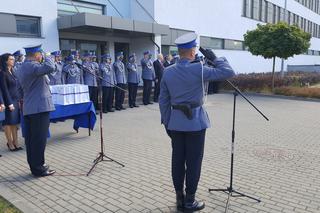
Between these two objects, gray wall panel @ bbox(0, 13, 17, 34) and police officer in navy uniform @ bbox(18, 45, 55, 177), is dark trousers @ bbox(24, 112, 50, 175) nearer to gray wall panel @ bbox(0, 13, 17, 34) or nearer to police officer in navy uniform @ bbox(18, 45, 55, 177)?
police officer in navy uniform @ bbox(18, 45, 55, 177)

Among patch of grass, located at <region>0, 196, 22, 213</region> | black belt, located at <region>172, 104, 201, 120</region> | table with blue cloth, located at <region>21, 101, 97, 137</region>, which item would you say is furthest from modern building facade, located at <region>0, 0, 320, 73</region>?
black belt, located at <region>172, 104, 201, 120</region>

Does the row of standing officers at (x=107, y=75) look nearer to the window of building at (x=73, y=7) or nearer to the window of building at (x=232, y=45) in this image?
the window of building at (x=73, y=7)

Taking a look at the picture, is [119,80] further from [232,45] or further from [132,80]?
[232,45]

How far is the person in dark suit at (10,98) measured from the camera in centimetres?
654

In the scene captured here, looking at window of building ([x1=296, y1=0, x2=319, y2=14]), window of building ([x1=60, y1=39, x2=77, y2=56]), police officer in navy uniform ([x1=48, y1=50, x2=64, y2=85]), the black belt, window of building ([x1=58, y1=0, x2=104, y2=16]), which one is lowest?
the black belt

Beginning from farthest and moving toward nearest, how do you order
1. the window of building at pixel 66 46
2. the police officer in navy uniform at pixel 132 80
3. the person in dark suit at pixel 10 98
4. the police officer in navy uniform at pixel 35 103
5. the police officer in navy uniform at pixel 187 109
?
the window of building at pixel 66 46 < the police officer in navy uniform at pixel 132 80 < the person in dark suit at pixel 10 98 < the police officer in navy uniform at pixel 35 103 < the police officer in navy uniform at pixel 187 109

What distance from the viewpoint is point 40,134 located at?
16.8 feet

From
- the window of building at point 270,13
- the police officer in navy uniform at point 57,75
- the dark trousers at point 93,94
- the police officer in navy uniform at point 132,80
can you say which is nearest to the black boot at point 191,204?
the police officer in navy uniform at point 57,75

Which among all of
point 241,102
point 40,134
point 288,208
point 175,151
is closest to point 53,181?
point 40,134

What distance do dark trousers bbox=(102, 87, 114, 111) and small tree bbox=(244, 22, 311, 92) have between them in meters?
8.84

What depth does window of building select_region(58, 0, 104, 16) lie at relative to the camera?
1374cm

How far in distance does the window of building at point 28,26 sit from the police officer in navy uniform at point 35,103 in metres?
7.59

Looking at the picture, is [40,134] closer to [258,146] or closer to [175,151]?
[175,151]

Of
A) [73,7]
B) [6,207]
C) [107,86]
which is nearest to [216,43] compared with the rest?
[73,7]
